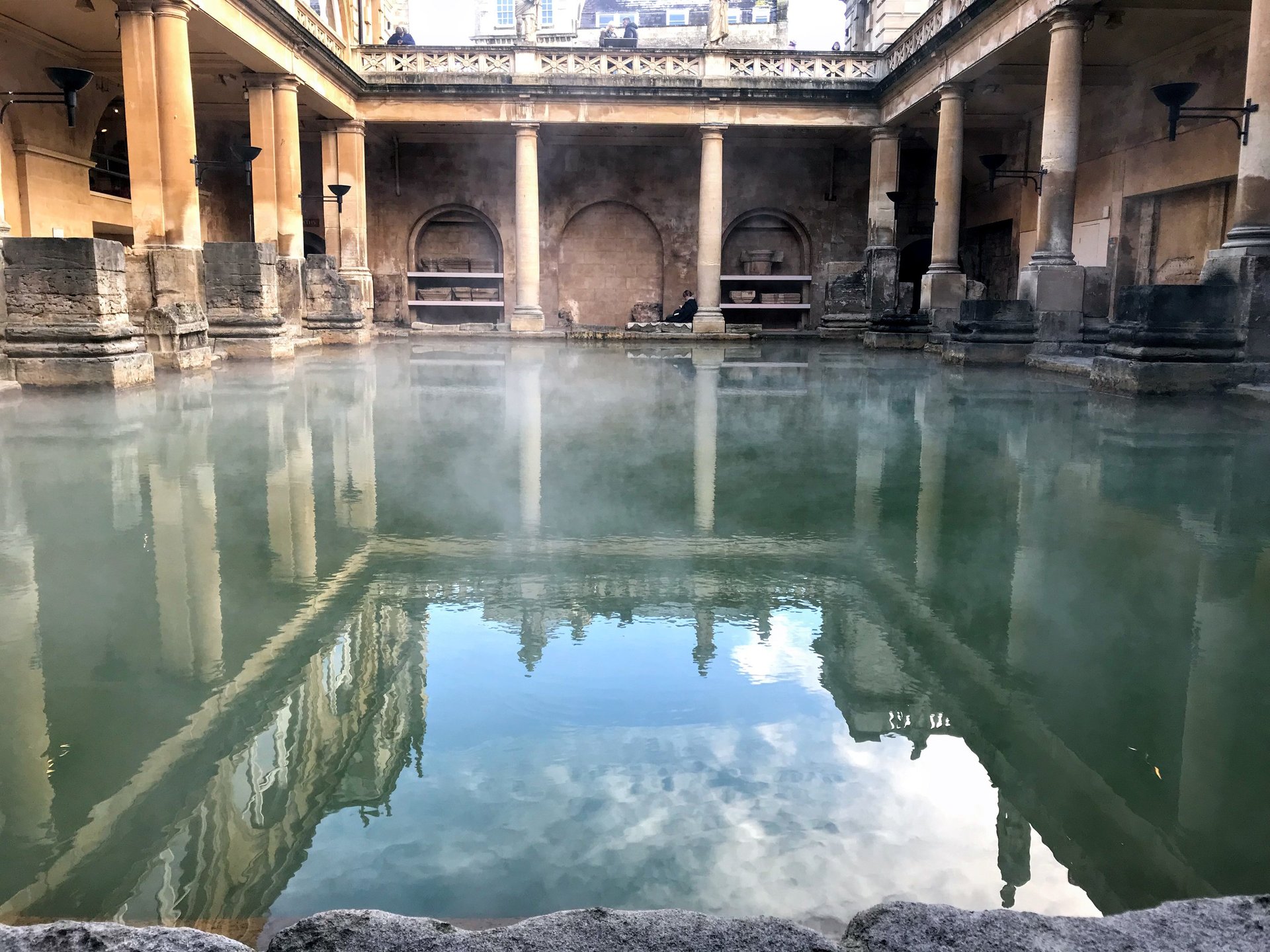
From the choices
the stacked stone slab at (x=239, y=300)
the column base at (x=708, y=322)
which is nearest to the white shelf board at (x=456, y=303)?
the column base at (x=708, y=322)

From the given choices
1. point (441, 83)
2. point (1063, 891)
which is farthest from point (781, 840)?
point (441, 83)

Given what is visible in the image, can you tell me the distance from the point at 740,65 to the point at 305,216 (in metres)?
12.3

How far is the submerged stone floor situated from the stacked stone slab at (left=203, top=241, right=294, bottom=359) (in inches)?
544

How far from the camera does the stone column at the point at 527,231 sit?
22297mm

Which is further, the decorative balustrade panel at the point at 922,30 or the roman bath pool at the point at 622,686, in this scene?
the decorative balustrade panel at the point at 922,30

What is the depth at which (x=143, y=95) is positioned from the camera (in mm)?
12234

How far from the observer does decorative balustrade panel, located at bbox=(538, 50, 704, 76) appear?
21.9 meters

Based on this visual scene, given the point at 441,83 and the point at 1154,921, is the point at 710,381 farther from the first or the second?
the point at 441,83

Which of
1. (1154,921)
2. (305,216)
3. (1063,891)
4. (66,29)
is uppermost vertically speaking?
(66,29)

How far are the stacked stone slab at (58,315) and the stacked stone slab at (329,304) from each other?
27.5 ft

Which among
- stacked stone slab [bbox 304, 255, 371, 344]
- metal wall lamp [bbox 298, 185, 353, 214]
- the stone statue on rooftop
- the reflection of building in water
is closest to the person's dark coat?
the stone statue on rooftop

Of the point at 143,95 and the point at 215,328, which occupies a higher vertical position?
the point at 143,95

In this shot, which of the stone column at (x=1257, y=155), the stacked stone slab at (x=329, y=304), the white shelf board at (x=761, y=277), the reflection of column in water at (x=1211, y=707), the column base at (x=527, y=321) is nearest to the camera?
the reflection of column in water at (x=1211, y=707)

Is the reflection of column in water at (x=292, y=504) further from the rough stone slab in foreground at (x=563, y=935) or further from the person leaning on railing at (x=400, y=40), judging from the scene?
the person leaning on railing at (x=400, y=40)
